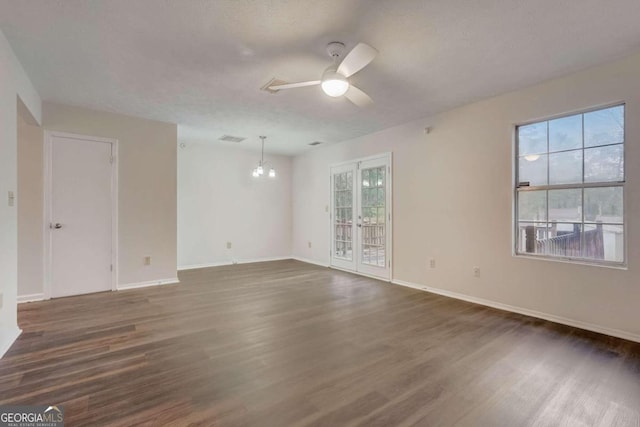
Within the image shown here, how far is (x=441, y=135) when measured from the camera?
4355mm

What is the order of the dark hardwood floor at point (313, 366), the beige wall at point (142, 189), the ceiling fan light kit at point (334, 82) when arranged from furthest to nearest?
the beige wall at point (142, 189) < the ceiling fan light kit at point (334, 82) < the dark hardwood floor at point (313, 366)

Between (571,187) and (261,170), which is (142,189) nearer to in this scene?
(261,170)

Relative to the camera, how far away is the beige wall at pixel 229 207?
6.21 metres

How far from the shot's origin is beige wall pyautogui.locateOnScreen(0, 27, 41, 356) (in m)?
2.45

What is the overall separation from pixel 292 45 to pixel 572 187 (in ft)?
10.7

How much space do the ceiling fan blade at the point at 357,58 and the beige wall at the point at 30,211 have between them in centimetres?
421

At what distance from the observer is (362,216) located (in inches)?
226

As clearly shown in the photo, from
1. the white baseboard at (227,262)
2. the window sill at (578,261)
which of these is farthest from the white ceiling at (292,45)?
the white baseboard at (227,262)

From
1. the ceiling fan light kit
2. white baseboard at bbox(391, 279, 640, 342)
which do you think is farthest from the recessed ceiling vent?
white baseboard at bbox(391, 279, 640, 342)

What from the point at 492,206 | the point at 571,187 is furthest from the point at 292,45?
the point at 571,187

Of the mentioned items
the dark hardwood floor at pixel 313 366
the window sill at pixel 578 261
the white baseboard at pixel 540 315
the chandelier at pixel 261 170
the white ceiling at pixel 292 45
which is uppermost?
the white ceiling at pixel 292 45

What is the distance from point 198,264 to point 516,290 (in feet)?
18.5

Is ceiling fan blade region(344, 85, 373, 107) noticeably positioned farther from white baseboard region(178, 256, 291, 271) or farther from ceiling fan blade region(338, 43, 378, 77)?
white baseboard region(178, 256, 291, 271)

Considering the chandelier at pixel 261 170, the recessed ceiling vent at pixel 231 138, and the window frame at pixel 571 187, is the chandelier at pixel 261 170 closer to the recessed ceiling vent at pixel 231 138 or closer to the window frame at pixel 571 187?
the recessed ceiling vent at pixel 231 138
